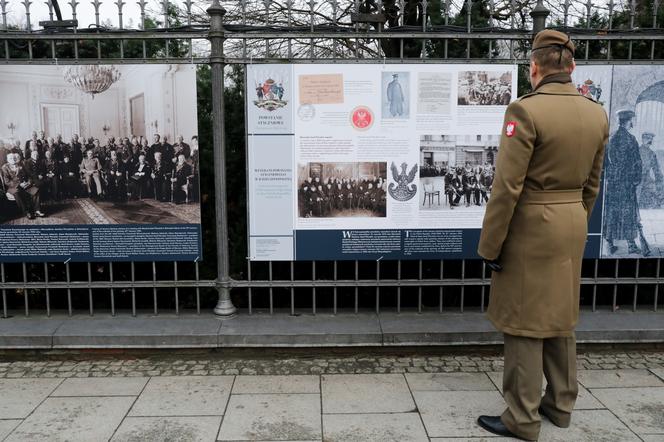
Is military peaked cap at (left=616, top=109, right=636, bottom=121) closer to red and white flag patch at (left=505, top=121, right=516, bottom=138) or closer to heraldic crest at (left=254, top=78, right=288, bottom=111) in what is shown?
red and white flag patch at (left=505, top=121, right=516, bottom=138)

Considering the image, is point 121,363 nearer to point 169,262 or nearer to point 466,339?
point 169,262

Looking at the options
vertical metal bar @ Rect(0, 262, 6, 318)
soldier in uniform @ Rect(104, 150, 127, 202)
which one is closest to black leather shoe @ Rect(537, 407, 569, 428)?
soldier in uniform @ Rect(104, 150, 127, 202)

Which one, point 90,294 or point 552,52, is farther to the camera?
point 90,294

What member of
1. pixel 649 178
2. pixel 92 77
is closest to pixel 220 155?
pixel 92 77

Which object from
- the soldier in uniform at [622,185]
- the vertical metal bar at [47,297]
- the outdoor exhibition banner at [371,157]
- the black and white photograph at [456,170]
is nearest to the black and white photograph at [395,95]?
the outdoor exhibition banner at [371,157]

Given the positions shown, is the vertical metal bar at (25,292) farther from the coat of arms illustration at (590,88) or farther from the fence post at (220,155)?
the coat of arms illustration at (590,88)

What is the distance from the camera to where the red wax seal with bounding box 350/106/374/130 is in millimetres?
4867

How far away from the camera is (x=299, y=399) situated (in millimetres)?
4133

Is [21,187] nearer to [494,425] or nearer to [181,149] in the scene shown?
[181,149]

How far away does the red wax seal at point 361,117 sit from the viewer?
487 centimetres

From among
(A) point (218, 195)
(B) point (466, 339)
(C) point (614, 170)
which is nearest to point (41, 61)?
(A) point (218, 195)

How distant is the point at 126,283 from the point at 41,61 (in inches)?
79.3

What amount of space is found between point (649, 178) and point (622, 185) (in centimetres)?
24

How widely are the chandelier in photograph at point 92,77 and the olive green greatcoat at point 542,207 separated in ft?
10.8
